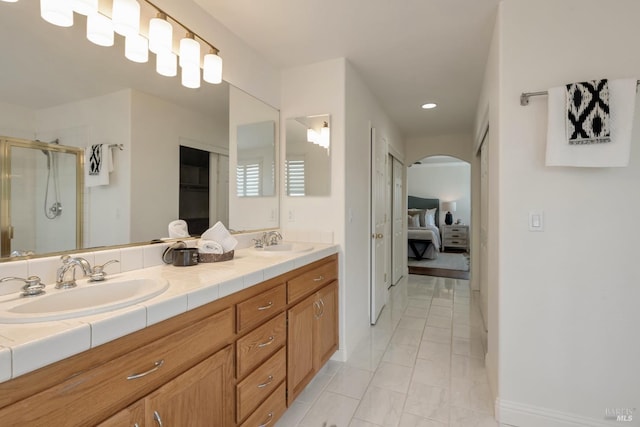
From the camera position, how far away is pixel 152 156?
5.12ft

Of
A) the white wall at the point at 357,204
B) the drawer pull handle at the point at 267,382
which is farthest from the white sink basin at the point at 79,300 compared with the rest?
the white wall at the point at 357,204

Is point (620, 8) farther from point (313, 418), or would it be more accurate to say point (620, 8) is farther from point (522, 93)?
point (313, 418)

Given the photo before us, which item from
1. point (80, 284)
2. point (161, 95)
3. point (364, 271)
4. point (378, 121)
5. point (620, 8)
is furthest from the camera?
point (378, 121)

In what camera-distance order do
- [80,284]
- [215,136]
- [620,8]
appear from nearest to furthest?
1. [80,284]
2. [620,8]
3. [215,136]

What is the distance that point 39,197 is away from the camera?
113cm

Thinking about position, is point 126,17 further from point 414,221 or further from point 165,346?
point 414,221

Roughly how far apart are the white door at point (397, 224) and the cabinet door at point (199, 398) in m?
3.43

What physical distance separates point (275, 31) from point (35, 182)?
1612 millimetres

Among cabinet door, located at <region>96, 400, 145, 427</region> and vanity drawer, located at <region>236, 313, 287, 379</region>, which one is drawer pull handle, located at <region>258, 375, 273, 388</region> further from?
cabinet door, located at <region>96, 400, 145, 427</region>

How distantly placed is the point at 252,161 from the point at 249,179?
15 cm

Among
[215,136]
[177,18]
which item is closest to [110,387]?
[215,136]

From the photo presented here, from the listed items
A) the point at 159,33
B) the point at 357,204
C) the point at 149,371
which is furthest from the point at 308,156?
the point at 149,371

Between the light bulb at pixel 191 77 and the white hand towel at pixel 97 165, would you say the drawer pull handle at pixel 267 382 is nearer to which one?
the white hand towel at pixel 97 165

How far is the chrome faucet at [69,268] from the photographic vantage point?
3.50 feet
